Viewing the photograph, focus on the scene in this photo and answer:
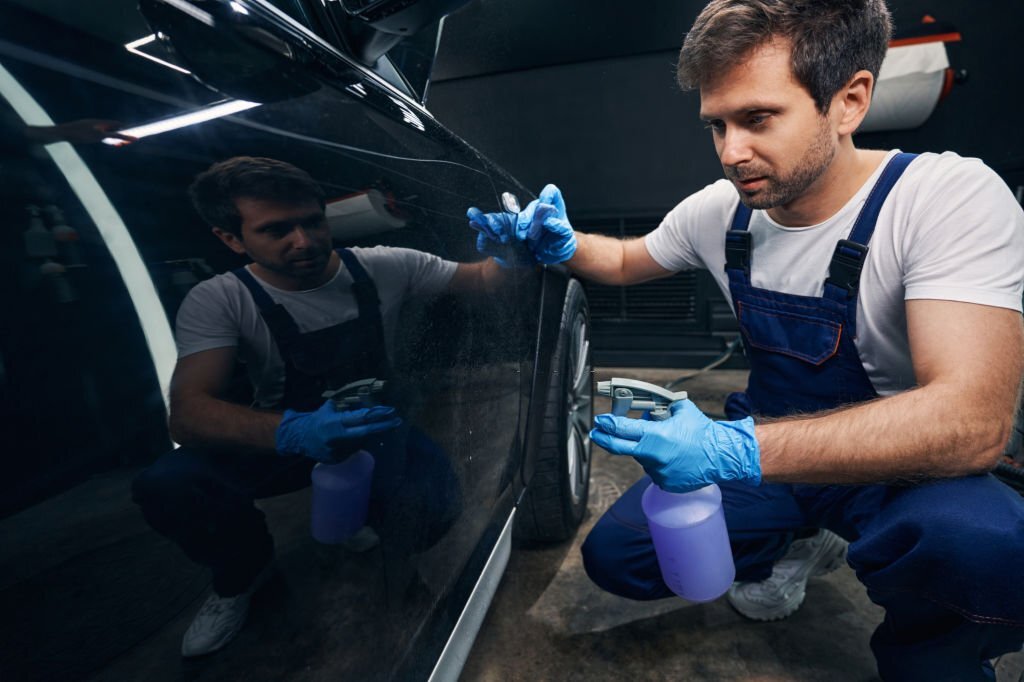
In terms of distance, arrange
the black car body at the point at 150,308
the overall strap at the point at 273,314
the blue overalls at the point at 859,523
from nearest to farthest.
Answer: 1. the black car body at the point at 150,308
2. the overall strap at the point at 273,314
3. the blue overalls at the point at 859,523

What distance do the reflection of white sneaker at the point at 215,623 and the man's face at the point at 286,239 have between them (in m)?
0.22

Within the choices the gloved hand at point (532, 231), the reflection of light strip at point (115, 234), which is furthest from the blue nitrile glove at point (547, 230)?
the reflection of light strip at point (115, 234)

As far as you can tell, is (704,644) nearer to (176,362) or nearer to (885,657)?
(885,657)

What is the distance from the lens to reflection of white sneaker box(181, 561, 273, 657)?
1.06ft

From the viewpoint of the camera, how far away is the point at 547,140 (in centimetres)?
280

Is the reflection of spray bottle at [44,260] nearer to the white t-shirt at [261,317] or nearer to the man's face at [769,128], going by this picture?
the white t-shirt at [261,317]

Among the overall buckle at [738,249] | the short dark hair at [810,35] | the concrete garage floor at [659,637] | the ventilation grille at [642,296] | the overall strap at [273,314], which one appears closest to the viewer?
the overall strap at [273,314]

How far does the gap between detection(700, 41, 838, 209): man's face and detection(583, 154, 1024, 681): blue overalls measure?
5.4 inches

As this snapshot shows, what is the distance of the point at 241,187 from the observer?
37cm

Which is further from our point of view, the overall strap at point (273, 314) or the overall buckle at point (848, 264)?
the overall buckle at point (848, 264)

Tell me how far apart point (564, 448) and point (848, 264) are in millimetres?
690

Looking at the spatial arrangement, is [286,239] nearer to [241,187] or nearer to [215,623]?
[241,187]

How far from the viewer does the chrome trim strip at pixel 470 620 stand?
0.66 m

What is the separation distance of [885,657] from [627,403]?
659 millimetres
